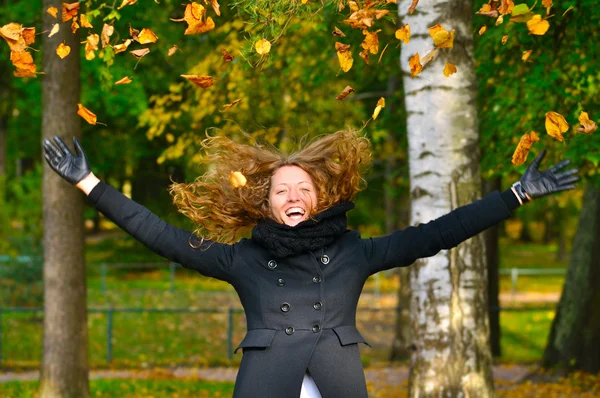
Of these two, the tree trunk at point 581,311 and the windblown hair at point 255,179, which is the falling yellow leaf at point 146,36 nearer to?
the windblown hair at point 255,179

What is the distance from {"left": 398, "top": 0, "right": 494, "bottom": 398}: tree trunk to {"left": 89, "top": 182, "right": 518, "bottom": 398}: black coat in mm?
1921

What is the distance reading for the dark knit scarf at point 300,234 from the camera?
4062 millimetres

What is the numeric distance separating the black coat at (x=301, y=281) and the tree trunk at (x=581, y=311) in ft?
28.2

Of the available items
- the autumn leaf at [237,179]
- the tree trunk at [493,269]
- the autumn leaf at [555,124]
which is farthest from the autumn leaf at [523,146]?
the tree trunk at [493,269]

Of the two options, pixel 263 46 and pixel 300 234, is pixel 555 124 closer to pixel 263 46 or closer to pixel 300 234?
pixel 300 234

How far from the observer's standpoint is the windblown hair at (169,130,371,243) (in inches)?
178

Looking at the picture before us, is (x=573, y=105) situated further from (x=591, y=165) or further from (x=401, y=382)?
(x=401, y=382)

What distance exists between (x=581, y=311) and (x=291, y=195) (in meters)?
8.84

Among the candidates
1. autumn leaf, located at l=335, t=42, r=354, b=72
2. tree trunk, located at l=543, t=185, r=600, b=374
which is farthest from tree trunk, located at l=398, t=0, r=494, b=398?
tree trunk, located at l=543, t=185, r=600, b=374

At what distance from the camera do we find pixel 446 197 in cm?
610

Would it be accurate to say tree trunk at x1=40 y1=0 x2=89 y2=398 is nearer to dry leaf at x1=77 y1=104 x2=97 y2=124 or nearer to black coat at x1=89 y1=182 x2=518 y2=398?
dry leaf at x1=77 y1=104 x2=97 y2=124

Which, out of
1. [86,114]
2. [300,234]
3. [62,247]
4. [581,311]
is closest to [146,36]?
[86,114]

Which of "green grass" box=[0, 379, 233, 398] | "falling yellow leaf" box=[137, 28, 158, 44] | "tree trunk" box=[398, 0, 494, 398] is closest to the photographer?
"falling yellow leaf" box=[137, 28, 158, 44]

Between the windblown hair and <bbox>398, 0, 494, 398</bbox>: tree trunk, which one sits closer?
the windblown hair
